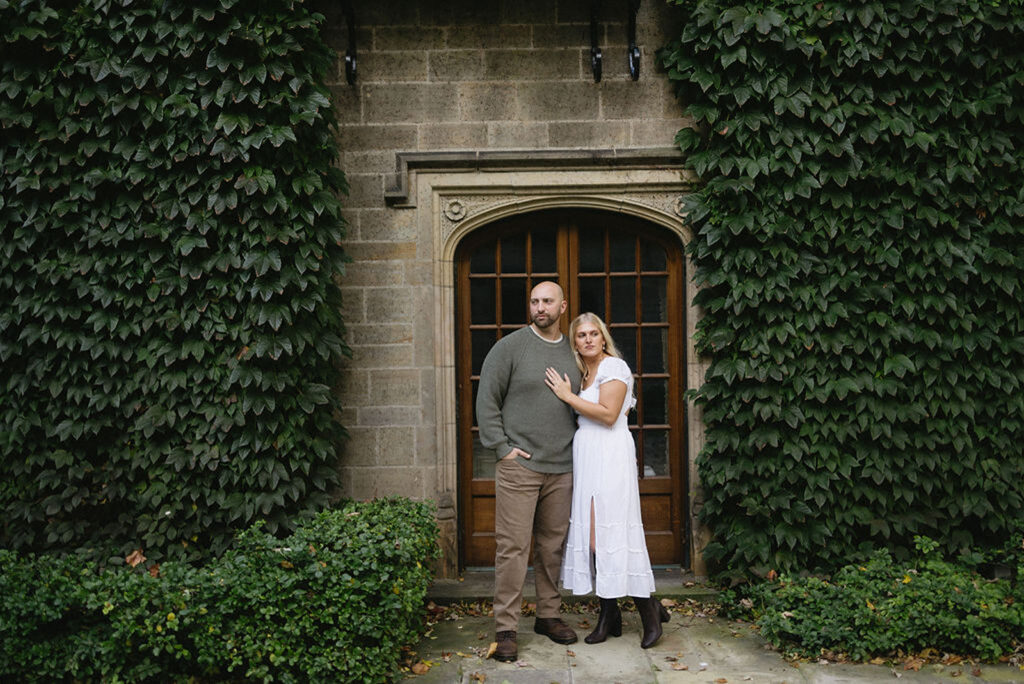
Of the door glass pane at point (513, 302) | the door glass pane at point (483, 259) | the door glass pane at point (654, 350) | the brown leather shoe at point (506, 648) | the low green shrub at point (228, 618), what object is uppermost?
the door glass pane at point (483, 259)

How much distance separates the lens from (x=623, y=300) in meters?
5.85

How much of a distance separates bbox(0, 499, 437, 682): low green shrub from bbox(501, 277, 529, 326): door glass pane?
7.03 ft

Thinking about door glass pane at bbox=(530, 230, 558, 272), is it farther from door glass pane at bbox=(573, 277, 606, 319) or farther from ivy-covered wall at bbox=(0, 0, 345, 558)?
ivy-covered wall at bbox=(0, 0, 345, 558)

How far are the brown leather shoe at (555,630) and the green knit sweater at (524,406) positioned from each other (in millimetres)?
937

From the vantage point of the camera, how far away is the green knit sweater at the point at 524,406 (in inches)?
173

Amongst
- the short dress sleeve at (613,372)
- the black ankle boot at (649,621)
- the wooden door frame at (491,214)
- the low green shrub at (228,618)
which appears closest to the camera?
the low green shrub at (228,618)

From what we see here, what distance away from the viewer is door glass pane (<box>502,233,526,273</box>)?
584 cm

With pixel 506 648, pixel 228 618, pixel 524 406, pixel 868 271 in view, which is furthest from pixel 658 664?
pixel 868 271

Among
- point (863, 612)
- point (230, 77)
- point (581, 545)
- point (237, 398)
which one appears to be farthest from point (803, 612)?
point (230, 77)

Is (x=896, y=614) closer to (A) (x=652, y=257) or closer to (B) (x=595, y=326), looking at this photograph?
(B) (x=595, y=326)

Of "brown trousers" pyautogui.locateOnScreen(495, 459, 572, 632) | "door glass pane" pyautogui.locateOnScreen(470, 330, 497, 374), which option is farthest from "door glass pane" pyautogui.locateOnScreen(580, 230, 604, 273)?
"brown trousers" pyautogui.locateOnScreen(495, 459, 572, 632)

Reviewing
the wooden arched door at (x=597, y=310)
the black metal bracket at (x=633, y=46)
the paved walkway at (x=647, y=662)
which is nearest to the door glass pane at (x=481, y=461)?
the wooden arched door at (x=597, y=310)

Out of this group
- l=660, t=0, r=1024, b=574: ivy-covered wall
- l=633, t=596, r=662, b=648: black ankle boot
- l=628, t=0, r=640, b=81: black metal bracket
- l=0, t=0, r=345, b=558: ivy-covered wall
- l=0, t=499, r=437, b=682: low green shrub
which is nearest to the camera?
l=0, t=499, r=437, b=682: low green shrub

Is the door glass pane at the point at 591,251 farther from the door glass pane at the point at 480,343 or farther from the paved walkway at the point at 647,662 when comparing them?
the paved walkway at the point at 647,662
